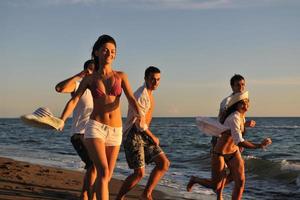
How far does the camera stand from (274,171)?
525 inches

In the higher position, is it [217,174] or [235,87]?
[235,87]

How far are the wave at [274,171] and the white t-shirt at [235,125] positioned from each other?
588cm

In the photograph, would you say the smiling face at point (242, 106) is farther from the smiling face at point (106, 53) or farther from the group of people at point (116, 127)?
the smiling face at point (106, 53)

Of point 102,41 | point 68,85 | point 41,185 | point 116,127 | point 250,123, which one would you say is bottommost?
point 41,185

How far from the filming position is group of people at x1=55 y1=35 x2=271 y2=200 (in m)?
4.52

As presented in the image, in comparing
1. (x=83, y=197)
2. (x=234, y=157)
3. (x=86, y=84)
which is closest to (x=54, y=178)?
(x=83, y=197)

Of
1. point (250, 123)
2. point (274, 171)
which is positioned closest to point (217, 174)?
point (250, 123)

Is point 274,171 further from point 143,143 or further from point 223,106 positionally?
point 143,143

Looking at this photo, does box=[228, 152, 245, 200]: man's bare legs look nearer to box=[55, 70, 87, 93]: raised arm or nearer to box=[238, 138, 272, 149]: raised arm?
box=[238, 138, 272, 149]: raised arm

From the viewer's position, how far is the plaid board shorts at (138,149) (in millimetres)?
6039

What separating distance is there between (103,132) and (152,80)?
189 cm

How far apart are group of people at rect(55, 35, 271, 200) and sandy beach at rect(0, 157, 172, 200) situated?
4.89ft

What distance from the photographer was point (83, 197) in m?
5.89

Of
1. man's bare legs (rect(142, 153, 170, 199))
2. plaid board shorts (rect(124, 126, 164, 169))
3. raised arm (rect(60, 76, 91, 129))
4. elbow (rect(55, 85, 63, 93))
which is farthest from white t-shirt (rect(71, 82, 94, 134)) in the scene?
man's bare legs (rect(142, 153, 170, 199))
